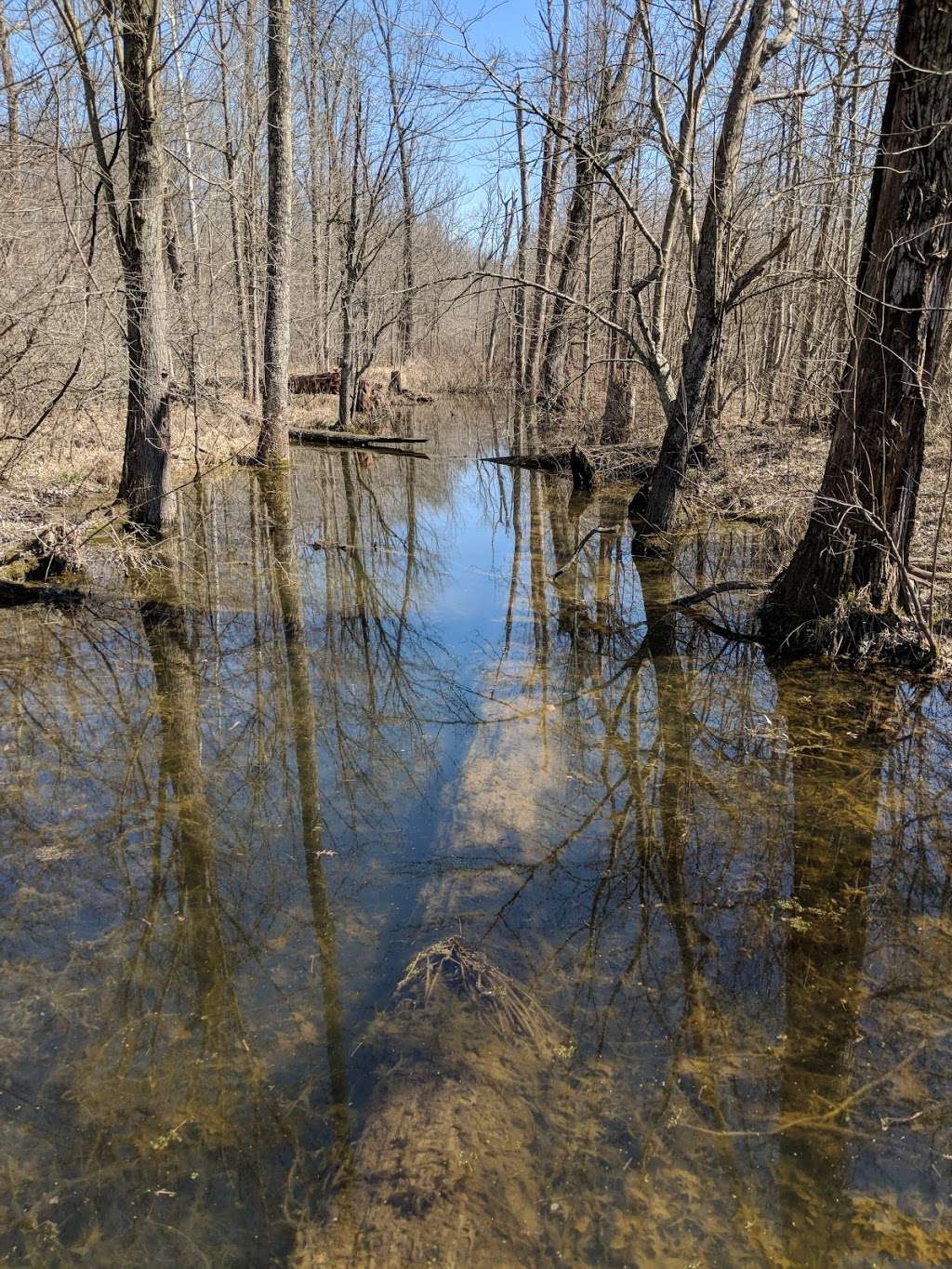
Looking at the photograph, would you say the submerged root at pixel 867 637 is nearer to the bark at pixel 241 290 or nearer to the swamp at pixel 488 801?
the swamp at pixel 488 801

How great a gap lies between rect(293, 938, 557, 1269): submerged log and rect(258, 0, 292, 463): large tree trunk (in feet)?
41.1

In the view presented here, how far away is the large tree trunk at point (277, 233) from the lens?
1295cm

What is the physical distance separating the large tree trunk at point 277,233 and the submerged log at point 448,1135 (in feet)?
41.1

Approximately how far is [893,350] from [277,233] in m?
10.5

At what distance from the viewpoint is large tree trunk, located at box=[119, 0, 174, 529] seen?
8.41 m

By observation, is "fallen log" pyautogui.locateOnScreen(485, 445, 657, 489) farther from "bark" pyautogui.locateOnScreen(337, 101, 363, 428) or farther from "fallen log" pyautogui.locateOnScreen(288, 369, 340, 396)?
"fallen log" pyautogui.locateOnScreen(288, 369, 340, 396)

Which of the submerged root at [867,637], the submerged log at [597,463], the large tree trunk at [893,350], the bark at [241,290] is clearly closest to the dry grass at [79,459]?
the bark at [241,290]

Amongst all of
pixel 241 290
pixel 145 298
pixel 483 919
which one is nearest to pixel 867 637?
pixel 483 919

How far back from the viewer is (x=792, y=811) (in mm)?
4672

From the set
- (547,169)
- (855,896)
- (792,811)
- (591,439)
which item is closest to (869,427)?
(792,811)

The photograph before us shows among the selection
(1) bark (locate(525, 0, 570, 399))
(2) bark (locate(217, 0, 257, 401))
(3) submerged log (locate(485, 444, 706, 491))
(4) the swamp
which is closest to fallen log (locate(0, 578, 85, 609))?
(4) the swamp

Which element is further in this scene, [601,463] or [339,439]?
[339,439]

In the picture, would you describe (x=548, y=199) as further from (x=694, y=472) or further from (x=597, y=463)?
(x=694, y=472)

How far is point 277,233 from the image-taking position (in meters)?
13.7
